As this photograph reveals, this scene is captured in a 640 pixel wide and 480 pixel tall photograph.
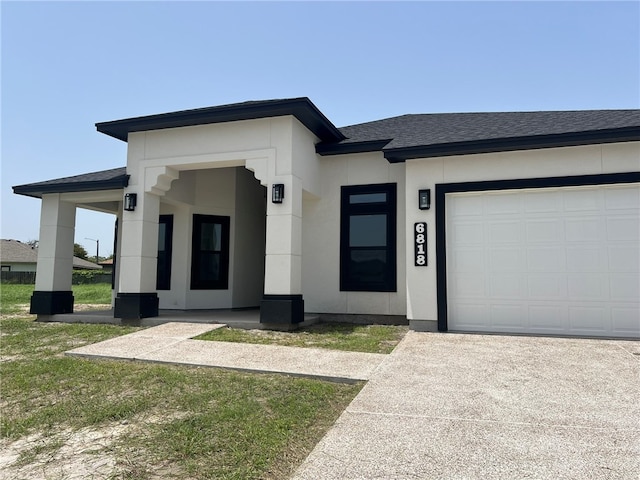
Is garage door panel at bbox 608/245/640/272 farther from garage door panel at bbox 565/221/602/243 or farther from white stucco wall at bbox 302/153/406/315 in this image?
white stucco wall at bbox 302/153/406/315

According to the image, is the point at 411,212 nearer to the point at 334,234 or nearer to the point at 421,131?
the point at 334,234

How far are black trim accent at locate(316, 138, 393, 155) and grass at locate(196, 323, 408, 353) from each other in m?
3.86

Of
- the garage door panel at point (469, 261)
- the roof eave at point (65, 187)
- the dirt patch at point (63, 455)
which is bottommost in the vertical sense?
the dirt patch at point (63, 455)

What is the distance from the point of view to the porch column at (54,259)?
9758 millimetres

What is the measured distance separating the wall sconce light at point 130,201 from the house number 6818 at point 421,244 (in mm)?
5925

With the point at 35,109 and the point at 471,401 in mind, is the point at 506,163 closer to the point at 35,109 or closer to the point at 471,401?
the point at 471,401

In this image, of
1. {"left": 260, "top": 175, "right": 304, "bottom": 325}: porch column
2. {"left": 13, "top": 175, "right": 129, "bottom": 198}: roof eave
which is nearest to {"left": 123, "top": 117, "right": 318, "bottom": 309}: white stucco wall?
{"left": 260, "top": 175, "right": 304, "bottom": 325}: porch column

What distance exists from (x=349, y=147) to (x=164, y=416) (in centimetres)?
700

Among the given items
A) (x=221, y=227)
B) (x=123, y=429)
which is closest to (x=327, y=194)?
(x=221, y=227)

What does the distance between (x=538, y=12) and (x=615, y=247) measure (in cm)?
498

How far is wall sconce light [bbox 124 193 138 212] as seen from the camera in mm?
8914

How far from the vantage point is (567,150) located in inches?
291

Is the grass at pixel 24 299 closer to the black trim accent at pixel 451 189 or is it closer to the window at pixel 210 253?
the window at pixel 210 253

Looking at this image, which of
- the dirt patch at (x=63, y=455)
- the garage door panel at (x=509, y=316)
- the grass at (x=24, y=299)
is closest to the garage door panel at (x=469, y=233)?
the garage door panel at (x=509, y=316)
